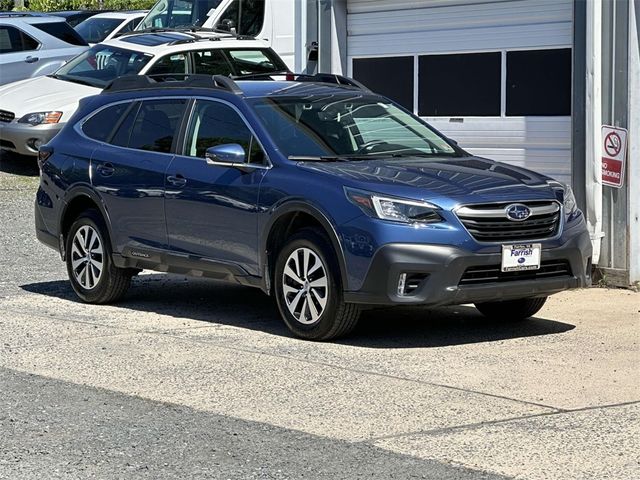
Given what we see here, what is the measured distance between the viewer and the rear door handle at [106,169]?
34.9ft

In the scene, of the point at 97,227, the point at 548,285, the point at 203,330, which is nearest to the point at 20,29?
the point at 97,227

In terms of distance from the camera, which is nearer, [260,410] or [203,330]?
[260,410]

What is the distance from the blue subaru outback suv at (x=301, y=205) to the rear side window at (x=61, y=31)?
11.4 meters

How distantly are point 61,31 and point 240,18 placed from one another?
5151 mm

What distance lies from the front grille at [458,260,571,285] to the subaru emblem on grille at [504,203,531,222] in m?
0.34

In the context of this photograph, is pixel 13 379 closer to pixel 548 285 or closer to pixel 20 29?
pixel 548 285

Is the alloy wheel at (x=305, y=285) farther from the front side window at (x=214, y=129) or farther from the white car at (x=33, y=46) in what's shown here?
the white car at (x=33, y=46)

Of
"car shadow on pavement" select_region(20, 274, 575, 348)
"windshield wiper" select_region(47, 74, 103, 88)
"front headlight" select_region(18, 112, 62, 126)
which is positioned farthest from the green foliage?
"car shadow on pavement" select_region(20, 274, 575, 348)

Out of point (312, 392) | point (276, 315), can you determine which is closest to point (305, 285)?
point (276, 315)

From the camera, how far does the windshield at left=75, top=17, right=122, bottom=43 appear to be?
2500cm

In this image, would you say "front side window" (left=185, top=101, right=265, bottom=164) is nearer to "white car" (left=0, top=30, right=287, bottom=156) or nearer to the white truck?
the white truck

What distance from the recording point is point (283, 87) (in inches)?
410

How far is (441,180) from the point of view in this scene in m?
9.02

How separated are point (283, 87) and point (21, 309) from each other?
2654mm
